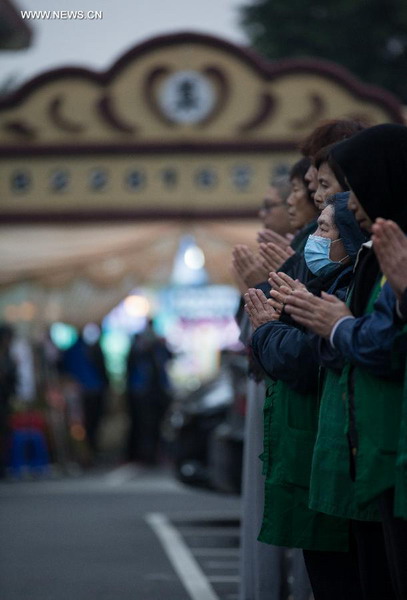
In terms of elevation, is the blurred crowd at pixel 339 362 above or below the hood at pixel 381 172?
below

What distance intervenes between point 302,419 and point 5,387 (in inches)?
558

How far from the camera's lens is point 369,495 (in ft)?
14.5

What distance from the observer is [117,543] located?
11531 mm

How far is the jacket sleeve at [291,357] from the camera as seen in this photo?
5.28 metres

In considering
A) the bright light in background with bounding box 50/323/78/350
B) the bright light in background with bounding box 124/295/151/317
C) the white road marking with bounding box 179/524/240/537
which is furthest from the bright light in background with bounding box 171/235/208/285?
A: the white road marking with bounding box 179/524/240/537

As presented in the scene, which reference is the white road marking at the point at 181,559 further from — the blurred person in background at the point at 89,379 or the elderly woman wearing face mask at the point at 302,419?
the blurred person in background at the point at 89,379

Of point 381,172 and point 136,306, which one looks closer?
point 381,172

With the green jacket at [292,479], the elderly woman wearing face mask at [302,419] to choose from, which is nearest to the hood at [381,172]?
the elderly woman wearing face mask at [302,419]

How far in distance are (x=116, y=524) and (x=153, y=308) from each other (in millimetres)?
20021

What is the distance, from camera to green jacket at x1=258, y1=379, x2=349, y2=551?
5.38 meters

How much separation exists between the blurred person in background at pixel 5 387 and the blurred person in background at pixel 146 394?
114 inches

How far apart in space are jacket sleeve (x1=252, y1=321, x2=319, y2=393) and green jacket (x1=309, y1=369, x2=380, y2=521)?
349 millimetres

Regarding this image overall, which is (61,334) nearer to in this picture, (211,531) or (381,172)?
(211,531)

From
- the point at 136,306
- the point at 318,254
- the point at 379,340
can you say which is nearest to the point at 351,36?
the point at 136,306
